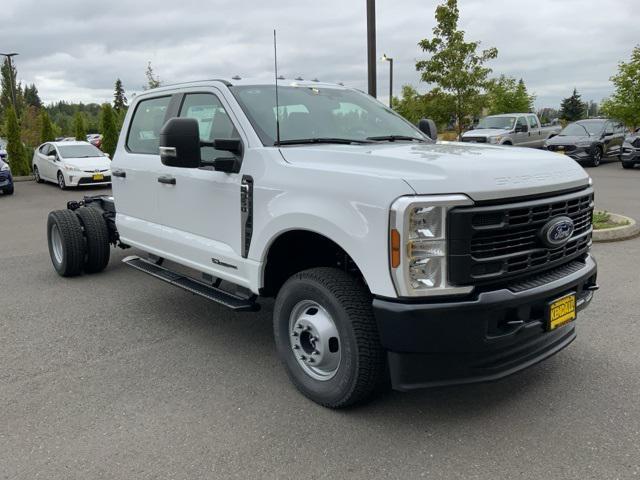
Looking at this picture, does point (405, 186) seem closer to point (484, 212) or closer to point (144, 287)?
point (484, 212)

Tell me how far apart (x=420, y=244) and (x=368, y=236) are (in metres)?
0.28

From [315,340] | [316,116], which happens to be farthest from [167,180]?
[315,340]

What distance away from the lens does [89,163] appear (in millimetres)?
17719

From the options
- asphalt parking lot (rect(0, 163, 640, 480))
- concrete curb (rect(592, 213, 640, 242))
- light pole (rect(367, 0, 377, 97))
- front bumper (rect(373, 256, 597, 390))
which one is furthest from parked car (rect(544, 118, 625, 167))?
front bumper (rect(373, 256, 597, 390))

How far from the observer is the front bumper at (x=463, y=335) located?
293 centimetres

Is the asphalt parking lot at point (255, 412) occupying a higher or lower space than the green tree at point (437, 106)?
lower

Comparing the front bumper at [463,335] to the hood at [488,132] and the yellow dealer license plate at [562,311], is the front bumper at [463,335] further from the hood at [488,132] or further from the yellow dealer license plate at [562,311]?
the hood at [488,132]

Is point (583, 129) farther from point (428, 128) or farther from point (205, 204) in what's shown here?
point (205, 204)

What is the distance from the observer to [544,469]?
287 centimetres

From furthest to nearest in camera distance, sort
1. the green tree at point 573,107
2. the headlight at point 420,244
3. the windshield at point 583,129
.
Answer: the green tree at point 573,107
the windshield at point 583,129
the headlight at point 420,244

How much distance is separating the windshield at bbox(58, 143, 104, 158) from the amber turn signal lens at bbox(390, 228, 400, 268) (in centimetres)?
1734

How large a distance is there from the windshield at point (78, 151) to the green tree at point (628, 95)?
20.4 meters

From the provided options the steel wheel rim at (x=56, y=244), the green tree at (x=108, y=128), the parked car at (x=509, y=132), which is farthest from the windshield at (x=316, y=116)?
the green tree at (x=108, y=128)

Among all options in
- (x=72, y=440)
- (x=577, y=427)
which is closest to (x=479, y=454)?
(x=577, y=427)
